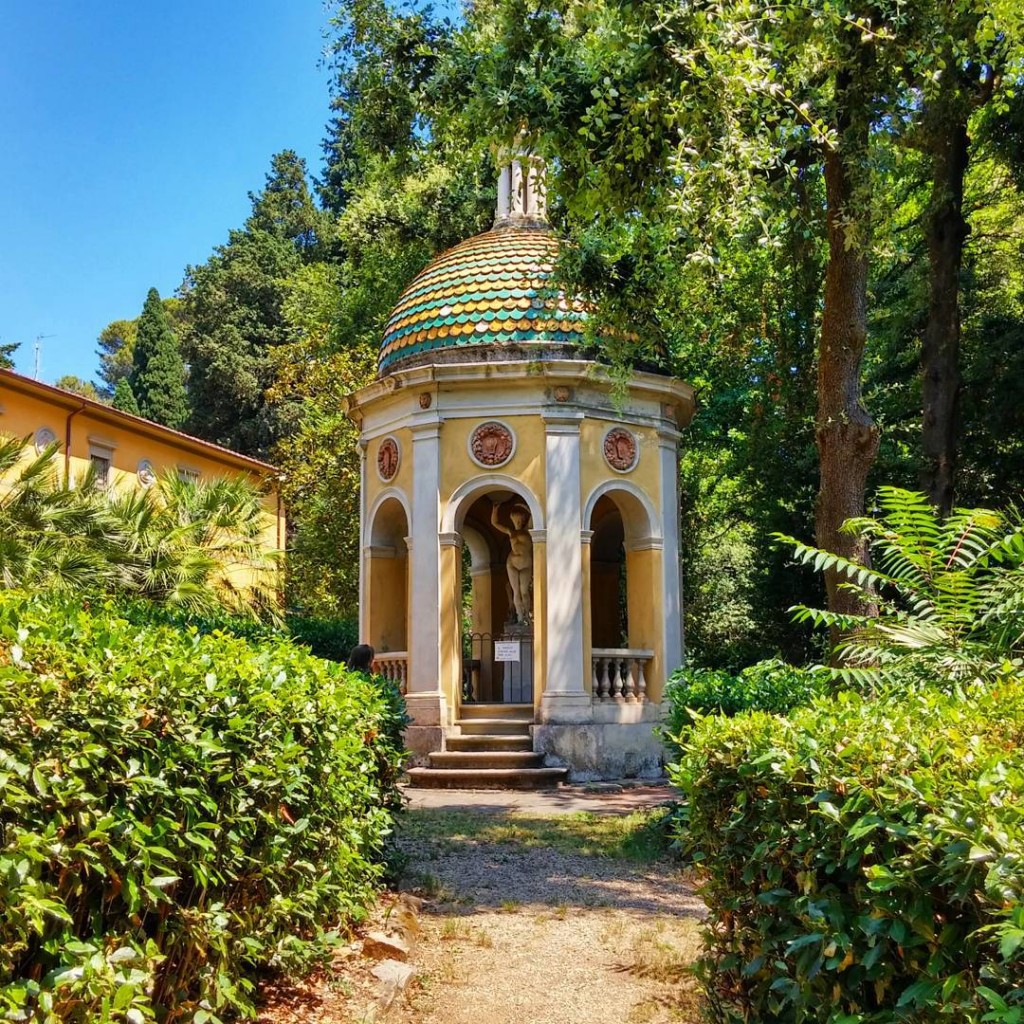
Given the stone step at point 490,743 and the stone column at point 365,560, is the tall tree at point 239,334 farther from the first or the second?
the stone step at point 490,743

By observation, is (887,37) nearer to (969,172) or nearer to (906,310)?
(906,310)

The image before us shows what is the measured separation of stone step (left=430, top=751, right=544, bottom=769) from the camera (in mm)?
14102

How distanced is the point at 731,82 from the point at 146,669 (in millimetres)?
6904

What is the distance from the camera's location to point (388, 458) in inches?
643

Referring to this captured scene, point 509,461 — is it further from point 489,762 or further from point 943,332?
point 943,332

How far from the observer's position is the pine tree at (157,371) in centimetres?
4403

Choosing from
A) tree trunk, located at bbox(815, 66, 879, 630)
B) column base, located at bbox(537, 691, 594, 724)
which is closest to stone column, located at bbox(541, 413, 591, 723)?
column base, located at bbox(537, 691, 594, 724)

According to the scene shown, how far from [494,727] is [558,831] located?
15.3 ft

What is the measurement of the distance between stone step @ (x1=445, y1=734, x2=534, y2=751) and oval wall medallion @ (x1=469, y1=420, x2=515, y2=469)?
396 centimetres

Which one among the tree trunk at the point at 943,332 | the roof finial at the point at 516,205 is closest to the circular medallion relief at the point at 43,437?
the roof finial at the point at 516,205

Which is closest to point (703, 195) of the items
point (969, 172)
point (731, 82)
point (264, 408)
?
point (731, 82)

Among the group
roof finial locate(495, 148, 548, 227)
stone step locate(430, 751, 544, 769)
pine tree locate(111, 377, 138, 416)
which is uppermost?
pine tree locate(111, 377, 138, 416)

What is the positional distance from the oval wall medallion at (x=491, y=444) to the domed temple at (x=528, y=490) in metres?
0.02

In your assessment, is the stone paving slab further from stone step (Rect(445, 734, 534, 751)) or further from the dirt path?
the dirt path
